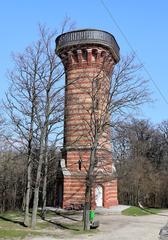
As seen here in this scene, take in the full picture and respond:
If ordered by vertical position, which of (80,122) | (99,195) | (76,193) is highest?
(80,122)

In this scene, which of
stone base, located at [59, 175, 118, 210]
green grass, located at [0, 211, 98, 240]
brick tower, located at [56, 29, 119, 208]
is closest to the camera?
green grass, located at [0, 211, 98, 240]

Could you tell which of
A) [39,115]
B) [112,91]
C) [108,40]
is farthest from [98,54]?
[39,115]

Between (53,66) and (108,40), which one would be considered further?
(108,40)

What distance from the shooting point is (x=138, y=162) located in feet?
171

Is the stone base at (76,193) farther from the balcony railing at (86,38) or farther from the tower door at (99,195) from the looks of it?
the balcony railing at (86,38)

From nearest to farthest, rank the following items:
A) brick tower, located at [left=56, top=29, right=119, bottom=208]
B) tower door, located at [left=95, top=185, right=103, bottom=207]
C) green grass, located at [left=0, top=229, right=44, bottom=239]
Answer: green grass, located at [left=0, top=229, right=44, bottom=239]
brick tower, located at [left=56, top=29, right=119, bottom=208]
tower door, located at [left=95, top=185, right=103, bottom=207]

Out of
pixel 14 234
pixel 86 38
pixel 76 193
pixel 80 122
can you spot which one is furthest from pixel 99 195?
pixel 14 234

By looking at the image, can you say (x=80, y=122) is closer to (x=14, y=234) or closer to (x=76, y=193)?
(x=76, y=193)

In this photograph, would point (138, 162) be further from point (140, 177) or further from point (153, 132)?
point (153, 132)

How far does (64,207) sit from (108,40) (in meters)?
15.7

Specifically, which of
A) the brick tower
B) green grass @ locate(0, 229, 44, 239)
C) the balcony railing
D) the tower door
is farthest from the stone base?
green grass @ locate(0, 229, 44, 239)

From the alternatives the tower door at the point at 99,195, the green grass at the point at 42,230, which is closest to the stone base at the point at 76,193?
the tower door at the point at 99,195

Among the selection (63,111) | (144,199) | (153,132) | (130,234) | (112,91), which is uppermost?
(153,132)

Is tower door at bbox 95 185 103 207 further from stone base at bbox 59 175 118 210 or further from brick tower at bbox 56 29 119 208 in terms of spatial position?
stone base at bbox 59 175 118 210
